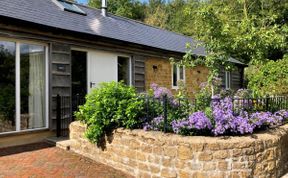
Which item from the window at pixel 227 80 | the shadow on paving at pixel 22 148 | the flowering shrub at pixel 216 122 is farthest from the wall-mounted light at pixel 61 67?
the window at pixel 227 80

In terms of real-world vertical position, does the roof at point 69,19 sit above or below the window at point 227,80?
above

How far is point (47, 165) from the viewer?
5984mm

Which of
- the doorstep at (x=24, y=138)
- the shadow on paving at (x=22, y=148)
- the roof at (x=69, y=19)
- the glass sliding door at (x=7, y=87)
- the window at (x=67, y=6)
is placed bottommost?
the shadow on paving at (x=22, y=148)

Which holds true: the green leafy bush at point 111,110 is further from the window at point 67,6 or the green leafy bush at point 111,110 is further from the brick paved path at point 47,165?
the window at point 67,6

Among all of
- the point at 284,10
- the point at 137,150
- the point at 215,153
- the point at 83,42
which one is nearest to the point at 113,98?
the point at 137,150

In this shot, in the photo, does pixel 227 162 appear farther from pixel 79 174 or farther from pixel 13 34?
pixel 13 34

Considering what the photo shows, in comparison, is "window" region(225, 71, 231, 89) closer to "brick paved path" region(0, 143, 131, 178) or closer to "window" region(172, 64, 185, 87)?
"window" region(172, 64, 185, 87)

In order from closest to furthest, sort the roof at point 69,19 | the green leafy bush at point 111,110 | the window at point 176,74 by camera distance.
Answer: the green leafy bush at point 111,110, the roof at point 69,19, the window at point 176,74

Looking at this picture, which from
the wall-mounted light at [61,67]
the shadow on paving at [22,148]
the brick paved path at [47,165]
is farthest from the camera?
the wall-mounted light at [61,67]

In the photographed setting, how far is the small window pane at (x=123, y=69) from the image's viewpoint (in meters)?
11.5

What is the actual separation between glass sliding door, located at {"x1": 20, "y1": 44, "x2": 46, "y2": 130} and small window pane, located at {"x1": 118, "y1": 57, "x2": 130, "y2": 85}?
3564mm

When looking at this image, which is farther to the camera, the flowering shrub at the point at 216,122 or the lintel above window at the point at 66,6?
the lintel above window at the point at 66,6

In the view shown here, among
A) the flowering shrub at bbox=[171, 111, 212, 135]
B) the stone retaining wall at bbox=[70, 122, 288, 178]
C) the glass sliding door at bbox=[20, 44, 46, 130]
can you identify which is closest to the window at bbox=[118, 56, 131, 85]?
the glass sliding door at bbox=[20, 44, 46, 130]

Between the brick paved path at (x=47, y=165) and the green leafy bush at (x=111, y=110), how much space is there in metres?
0.64
